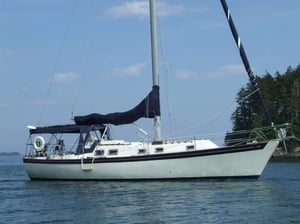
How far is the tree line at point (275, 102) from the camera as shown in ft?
369

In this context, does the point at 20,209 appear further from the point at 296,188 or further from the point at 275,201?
the point at 296,188

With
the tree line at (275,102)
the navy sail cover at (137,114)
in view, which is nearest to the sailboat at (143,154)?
the navy sail cover at (137,114)

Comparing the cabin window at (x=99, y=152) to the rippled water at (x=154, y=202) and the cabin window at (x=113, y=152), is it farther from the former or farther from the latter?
the rippled water at (x=154, y=202)

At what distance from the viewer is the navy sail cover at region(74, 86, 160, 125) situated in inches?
1703

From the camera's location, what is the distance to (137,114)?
143ft

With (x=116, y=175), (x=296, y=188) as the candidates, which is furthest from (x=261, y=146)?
(x=116, y=175)

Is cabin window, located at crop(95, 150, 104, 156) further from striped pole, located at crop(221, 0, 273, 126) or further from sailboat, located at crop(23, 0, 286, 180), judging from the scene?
striped pole, located at crop(221, 0, 273, 126)

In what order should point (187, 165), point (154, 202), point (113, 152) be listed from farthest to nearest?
1. point (113, 152)
2. point (187, 165)
3. point (154, 202)

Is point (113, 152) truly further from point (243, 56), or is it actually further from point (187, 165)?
point (243, 56)

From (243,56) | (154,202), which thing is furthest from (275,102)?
(154,202)

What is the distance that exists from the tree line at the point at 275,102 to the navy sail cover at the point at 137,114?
68.3 m

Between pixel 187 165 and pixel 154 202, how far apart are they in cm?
981

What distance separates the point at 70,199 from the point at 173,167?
905 centimetres

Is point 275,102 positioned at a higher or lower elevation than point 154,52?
higher
